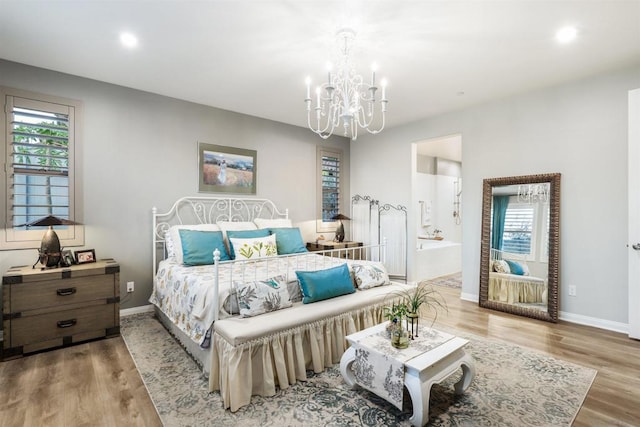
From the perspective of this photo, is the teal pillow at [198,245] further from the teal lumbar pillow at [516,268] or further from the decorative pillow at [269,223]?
the teal lumbar pillow at [516,268]

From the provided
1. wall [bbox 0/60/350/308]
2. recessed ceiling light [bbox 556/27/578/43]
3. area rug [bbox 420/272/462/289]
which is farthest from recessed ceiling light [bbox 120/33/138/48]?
area rug [bbox 420/272/462/289]

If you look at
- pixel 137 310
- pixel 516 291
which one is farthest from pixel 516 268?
pixel 137 310

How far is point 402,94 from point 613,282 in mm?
3110

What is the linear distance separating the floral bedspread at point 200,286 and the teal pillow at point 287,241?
186mm

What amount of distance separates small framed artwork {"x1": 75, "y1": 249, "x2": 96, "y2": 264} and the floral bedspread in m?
0.67

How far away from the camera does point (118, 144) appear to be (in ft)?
11.9

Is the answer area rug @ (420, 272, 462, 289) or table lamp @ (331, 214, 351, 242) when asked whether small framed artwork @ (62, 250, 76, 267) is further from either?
area rug @ (420, 272, 462, 289)

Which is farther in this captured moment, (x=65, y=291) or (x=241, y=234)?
(x=241, y=234)

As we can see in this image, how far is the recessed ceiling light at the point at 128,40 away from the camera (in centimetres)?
261

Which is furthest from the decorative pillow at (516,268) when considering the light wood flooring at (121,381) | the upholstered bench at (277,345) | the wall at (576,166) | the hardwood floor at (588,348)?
the upholstered bench at (277,345)

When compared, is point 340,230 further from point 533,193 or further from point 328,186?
point 533,193

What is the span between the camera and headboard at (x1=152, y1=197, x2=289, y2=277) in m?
3.89

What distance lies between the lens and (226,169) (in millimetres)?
4445

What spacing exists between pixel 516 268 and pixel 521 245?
0.30m
